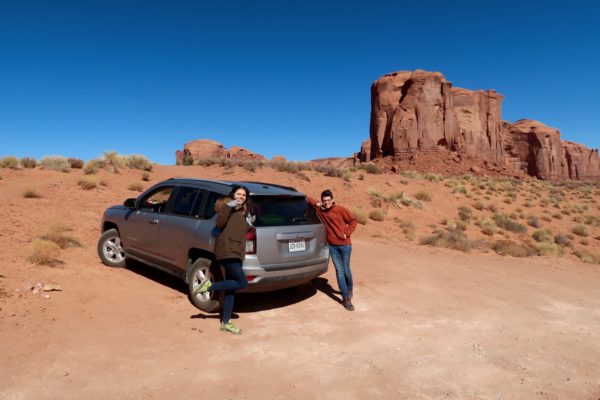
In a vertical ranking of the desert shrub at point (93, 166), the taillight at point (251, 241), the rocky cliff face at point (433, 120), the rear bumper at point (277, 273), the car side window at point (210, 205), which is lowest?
the rear bumper at point (277, 273)

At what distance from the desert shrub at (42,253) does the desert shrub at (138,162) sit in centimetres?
1379

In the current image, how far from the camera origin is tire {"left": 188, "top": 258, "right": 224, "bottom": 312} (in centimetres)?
504

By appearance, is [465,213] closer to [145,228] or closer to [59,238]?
[145,228]

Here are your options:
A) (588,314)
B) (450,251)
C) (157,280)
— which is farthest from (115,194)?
(588,314)

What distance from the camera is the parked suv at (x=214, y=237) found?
493 centimetres

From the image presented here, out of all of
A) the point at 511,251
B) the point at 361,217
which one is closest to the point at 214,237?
the point at 511,251

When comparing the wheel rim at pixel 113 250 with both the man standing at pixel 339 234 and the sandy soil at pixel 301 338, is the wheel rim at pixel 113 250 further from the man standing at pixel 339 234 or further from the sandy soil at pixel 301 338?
the man standing at pixel 339 234

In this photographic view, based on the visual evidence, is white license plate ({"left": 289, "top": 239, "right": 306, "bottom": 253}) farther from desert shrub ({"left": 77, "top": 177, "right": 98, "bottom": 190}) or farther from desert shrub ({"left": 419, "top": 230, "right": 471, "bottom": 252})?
desert shrub ({"left": 77, "top": 177, "right": 98, "bottom": 190})

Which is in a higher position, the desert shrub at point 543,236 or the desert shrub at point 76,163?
the desert shrub at point 76,163

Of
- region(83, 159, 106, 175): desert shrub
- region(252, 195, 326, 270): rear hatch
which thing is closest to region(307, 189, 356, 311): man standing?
region(252, 195, 326, 270): rear hatch

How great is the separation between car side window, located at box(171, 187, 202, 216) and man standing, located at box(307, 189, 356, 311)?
173 centimetres

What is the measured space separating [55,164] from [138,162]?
12.6 ft

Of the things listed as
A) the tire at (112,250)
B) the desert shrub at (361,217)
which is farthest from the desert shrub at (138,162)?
the tire at (112,250)

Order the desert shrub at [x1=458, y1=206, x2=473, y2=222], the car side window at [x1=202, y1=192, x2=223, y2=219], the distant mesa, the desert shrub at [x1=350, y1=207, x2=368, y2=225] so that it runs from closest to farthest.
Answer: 1. the car side window at [x1=202, y1=192, x2=223, y2=219]
2. the desert shrub at [x1=350, y1=207, x2=368, y2=225]
3. the desert shrub at [x1=458, y1=206, x2=473, y2=222]
4. the distant mesa
